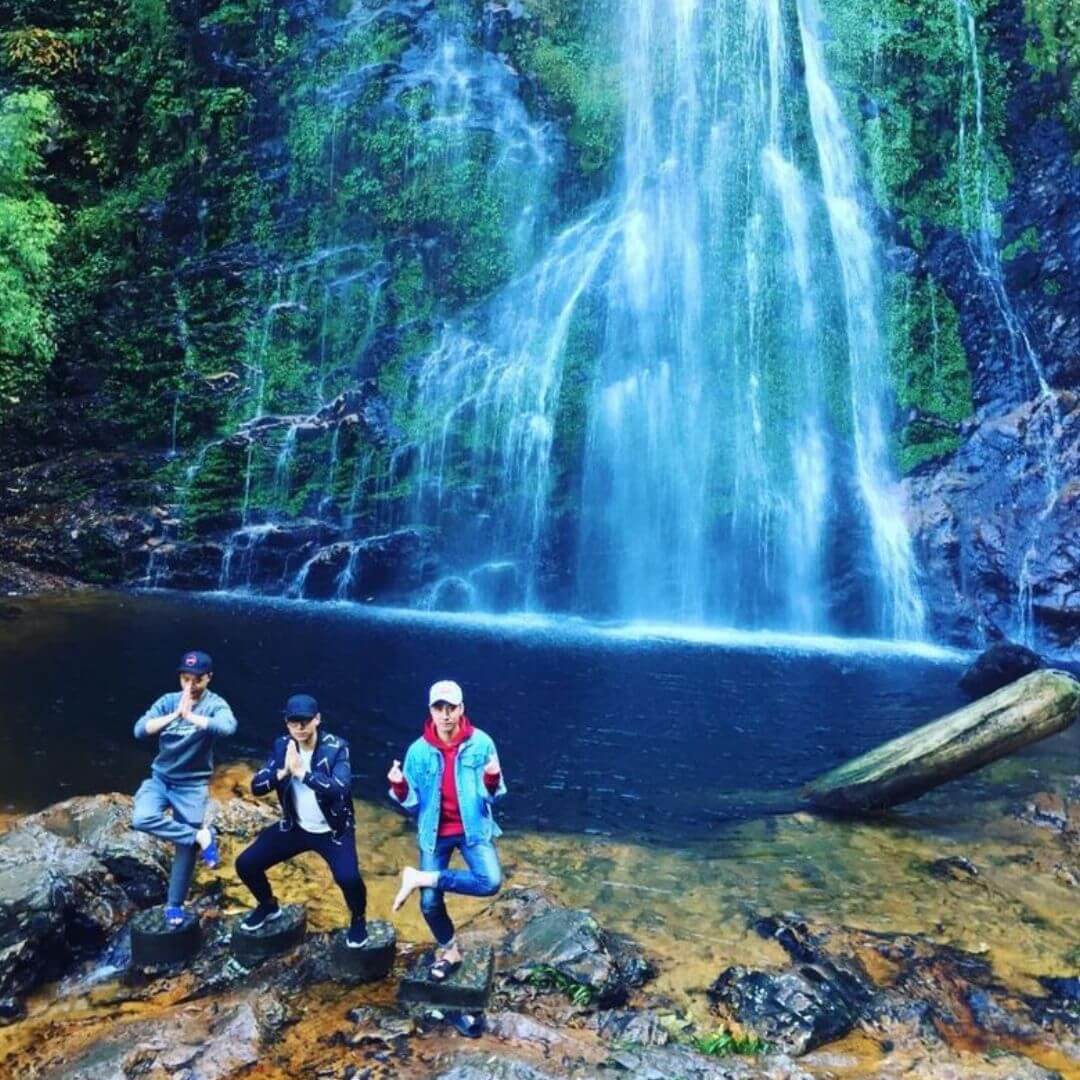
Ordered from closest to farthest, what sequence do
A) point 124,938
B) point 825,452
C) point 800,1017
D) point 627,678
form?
point 800,1017 < point 124,938 < point 627,678 < point 825,452

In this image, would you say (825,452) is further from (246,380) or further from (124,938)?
(124,938)

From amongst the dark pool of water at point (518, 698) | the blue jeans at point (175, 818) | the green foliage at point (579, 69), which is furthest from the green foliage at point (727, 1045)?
the green foliage at point (579, 69)

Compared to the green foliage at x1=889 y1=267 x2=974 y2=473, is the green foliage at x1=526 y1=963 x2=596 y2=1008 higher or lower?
the green foliage at x1=889 y1=267 x2=974 y2=473

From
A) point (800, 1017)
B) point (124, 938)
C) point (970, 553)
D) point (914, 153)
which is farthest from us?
point (914, 153)

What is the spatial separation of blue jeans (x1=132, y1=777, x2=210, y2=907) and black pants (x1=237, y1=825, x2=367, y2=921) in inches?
17.4

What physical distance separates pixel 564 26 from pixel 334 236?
9.17 metres

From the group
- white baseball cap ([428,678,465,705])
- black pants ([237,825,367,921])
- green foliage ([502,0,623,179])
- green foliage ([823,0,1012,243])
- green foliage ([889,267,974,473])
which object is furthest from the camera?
green foliage ([502,0,623,179])

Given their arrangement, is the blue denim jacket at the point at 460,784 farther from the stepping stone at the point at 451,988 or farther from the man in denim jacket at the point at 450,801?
the stepping stone at the point at 451,988

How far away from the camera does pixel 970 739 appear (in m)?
8.11

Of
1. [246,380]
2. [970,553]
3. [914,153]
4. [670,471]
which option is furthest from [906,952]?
[914,153]

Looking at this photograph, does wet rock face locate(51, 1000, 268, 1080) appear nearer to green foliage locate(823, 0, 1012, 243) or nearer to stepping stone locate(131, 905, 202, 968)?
stepping stone locate(131, 905, 202, 968)

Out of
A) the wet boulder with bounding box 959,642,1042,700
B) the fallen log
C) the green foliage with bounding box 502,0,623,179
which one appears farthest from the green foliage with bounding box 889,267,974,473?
the fallen log

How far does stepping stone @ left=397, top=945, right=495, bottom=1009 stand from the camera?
184 inches

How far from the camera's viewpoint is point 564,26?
25.8 meters
